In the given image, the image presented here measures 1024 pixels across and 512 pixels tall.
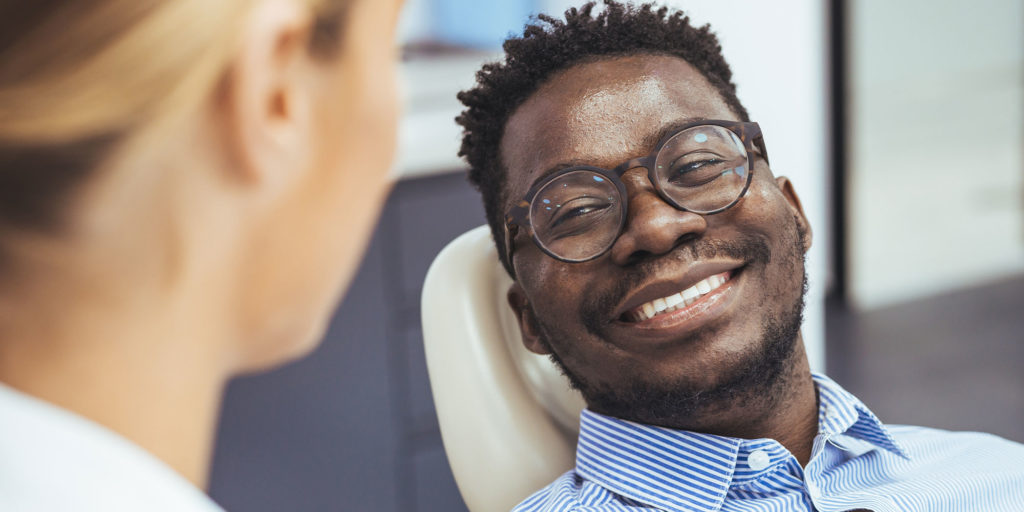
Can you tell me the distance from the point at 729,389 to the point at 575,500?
0.71 ft

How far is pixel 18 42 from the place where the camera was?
0.41 m

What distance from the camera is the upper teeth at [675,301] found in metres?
1.14

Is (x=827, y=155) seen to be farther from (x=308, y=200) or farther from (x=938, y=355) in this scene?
(x=308, y=200)

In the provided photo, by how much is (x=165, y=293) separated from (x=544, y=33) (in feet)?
3.02

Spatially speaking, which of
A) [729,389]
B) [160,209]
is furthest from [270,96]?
[729,389]

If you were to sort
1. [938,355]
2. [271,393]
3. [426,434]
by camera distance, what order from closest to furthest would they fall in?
1. [271,393]
2. [426,434]
3. [938,355]

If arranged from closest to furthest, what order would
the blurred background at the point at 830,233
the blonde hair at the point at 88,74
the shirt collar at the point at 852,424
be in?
1. the blonde hair at the point at 88,74
2. the shirt collar at the point at 852,424
3. the blurred background at the point at 830,233

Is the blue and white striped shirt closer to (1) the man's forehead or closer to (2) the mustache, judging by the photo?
(2) the mustache

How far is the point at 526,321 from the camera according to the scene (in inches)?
51.4

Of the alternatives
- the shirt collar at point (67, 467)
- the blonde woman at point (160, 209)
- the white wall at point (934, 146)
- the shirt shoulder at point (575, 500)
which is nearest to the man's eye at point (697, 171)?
the shirt shoulder at point (575, 500)

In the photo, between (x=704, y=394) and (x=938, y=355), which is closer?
(x=704, y=394)

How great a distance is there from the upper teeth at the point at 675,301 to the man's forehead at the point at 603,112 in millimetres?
163

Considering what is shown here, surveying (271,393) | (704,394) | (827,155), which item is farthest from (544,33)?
(827,155)

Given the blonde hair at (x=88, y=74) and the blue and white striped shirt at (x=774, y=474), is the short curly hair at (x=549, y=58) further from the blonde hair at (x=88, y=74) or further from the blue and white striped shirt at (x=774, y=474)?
the blonde hair at (x=88, y=74)
